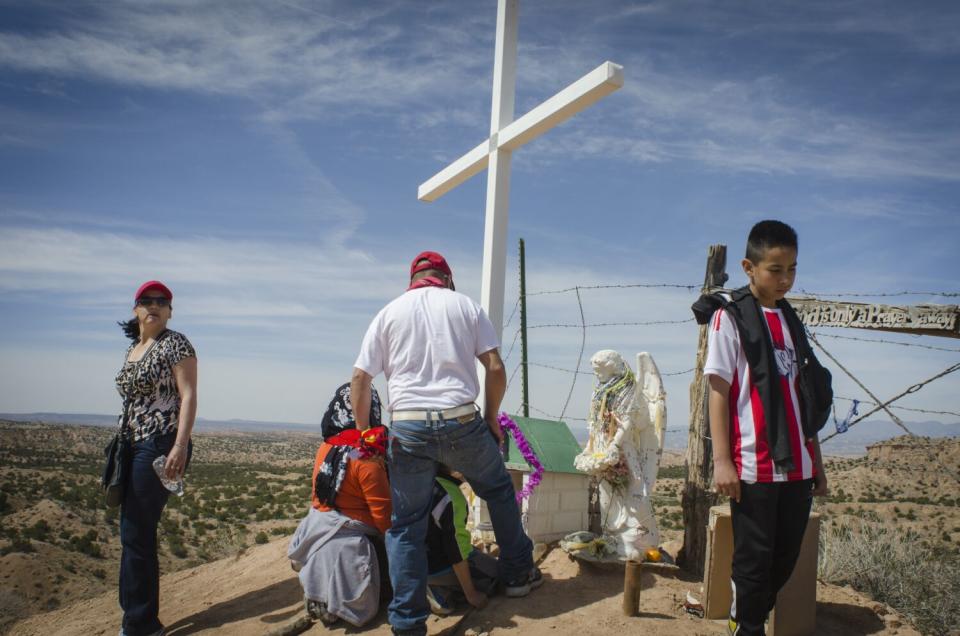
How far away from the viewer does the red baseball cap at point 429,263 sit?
3812 millimetres

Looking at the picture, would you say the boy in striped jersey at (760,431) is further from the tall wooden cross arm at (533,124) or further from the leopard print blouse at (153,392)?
the leopard print blouse at (153,392)

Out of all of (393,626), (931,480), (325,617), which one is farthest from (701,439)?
(931,480)

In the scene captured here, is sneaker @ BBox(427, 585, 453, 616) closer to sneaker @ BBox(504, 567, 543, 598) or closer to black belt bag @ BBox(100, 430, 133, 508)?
sneaker @ BBox(504, 567, 543, 598)

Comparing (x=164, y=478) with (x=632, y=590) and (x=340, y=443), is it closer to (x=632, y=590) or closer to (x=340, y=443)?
(x=340, y=443)

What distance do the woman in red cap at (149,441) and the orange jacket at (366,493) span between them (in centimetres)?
92

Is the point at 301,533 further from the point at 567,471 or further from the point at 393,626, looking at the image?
the point at 567,471

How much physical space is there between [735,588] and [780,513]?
0.36 m

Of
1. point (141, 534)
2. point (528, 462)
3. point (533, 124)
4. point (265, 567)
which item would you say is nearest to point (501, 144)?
point (533, 124)

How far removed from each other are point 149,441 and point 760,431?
343 centimetres

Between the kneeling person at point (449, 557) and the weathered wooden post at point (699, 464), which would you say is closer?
the kneeling person at point (449, 557)

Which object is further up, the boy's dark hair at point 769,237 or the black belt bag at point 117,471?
the boy's dark hair at point 769,237

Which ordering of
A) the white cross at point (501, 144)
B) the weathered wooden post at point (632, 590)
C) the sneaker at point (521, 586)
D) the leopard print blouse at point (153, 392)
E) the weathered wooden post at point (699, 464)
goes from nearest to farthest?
the weathered wooden post at point (632, 590)
the sneaker at point (521, 586)
the leopard print blouse at point (153, 392)
the weathered wooden post at point (699, 464)
the white cross at point (501, 144)

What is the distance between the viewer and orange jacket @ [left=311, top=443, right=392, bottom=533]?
3.99 meters

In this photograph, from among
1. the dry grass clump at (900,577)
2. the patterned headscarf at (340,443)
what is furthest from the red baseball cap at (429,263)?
the dry grass clump at (900,577)
